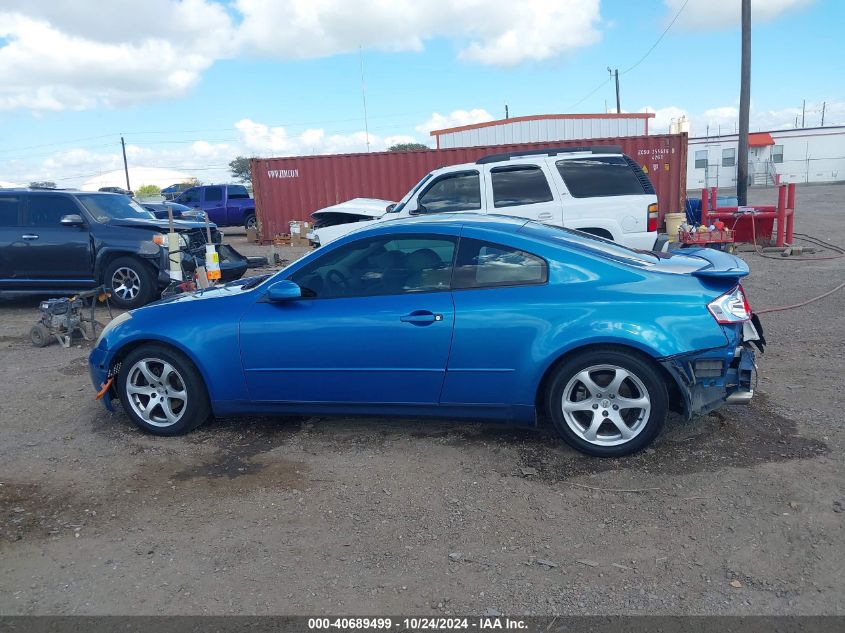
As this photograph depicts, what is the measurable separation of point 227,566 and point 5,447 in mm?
2568

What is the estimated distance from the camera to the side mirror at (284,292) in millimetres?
4449

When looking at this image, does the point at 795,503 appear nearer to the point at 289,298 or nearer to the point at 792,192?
the point at 289,298

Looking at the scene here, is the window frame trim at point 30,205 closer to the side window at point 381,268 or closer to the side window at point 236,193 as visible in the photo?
the side window at point 381,268

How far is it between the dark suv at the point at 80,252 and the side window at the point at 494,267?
5800mm

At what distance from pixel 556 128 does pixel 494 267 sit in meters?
28.1

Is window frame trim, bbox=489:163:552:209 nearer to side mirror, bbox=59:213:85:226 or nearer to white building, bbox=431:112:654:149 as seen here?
side mirror, bbox=59:213:85:226

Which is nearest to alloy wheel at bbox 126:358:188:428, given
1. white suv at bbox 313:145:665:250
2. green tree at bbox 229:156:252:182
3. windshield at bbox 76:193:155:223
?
white suv at bbox 313:145:665:250

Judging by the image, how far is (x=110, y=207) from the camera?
33.5 feet

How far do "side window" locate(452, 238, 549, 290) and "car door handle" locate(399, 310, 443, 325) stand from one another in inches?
9.2

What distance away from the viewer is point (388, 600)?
2953mm

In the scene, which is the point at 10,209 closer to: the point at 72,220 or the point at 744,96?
the point at 72,220

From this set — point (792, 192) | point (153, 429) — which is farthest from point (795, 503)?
point (792, 192)

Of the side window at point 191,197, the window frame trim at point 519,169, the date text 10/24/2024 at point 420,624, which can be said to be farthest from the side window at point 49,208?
the side window at point 191,197

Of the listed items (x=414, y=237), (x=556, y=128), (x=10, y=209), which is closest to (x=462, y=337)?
(x=414, y=237)
